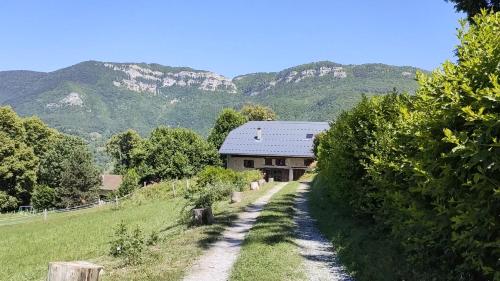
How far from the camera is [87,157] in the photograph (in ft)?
215

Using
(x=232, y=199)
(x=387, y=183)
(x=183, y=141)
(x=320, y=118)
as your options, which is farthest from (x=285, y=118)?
(x=387, y=183)

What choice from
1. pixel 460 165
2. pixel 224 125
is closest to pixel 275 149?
pixel 224 125

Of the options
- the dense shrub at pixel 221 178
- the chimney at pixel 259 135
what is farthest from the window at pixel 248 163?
the dense shrub at pixel 221 178

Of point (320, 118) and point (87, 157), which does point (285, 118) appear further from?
point (87, 157)

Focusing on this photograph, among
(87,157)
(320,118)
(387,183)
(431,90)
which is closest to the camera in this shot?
(431,90)

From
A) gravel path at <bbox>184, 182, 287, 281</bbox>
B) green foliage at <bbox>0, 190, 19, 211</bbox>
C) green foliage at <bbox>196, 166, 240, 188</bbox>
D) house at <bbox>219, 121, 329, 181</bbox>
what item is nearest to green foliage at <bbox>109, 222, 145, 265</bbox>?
gravel path at <bbox>184, 182, 287, 281</bbox>

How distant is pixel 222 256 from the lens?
45.0 ft

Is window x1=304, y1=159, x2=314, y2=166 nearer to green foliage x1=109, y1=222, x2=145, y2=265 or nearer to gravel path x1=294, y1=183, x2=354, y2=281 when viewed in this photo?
gravel path x1=294, y1=183, x2=354, y2=281

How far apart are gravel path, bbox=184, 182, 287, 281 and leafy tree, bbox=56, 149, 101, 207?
47.8 meters

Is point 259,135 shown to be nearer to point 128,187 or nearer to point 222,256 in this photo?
point 128,187

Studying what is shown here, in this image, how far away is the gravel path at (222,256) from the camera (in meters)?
11.7

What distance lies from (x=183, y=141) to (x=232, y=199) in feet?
132

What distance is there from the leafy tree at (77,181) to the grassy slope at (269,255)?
48.6m

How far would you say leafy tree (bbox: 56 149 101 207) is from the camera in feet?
202
